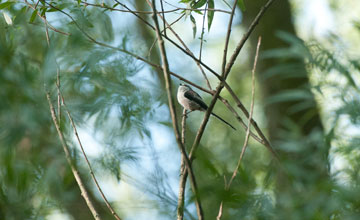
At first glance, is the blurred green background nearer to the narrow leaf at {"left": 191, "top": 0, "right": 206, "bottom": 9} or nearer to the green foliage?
the green foliage

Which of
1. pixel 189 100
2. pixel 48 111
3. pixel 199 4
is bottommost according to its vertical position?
pixel 48 111

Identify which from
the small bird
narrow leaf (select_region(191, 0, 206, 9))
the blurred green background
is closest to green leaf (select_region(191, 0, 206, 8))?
narrow leaf (select_region(191, 0, 206, 9))

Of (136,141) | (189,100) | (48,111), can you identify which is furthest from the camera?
(189,100)

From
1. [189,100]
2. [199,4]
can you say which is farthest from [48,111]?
[189,100]

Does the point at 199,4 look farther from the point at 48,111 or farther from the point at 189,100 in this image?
the point at 189,100

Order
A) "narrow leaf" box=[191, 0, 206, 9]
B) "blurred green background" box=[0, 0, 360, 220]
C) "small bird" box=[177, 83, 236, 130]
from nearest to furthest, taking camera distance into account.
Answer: "blurred green background" box=[0, 0, 360, 220]
"narrow leaf" box=[191, 0, 206, 9]
"small bird" box=[177, 83, 236, 130]

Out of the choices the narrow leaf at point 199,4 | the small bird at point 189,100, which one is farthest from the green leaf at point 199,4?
the small bird at point 189,100

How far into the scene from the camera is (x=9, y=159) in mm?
1179

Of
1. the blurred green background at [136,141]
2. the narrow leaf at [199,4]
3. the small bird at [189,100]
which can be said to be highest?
the small bird at [189,100]

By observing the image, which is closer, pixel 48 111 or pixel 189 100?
pixel 48 111

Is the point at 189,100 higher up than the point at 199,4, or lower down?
higher up

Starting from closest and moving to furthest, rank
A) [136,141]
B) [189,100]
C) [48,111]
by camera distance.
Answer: [48,111] → [136,141] → [189,100]

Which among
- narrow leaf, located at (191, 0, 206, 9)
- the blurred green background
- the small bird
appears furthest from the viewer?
the small bird

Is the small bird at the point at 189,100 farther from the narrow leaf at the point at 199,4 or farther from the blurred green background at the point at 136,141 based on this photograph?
the narrow leaf at the point at 199,4
